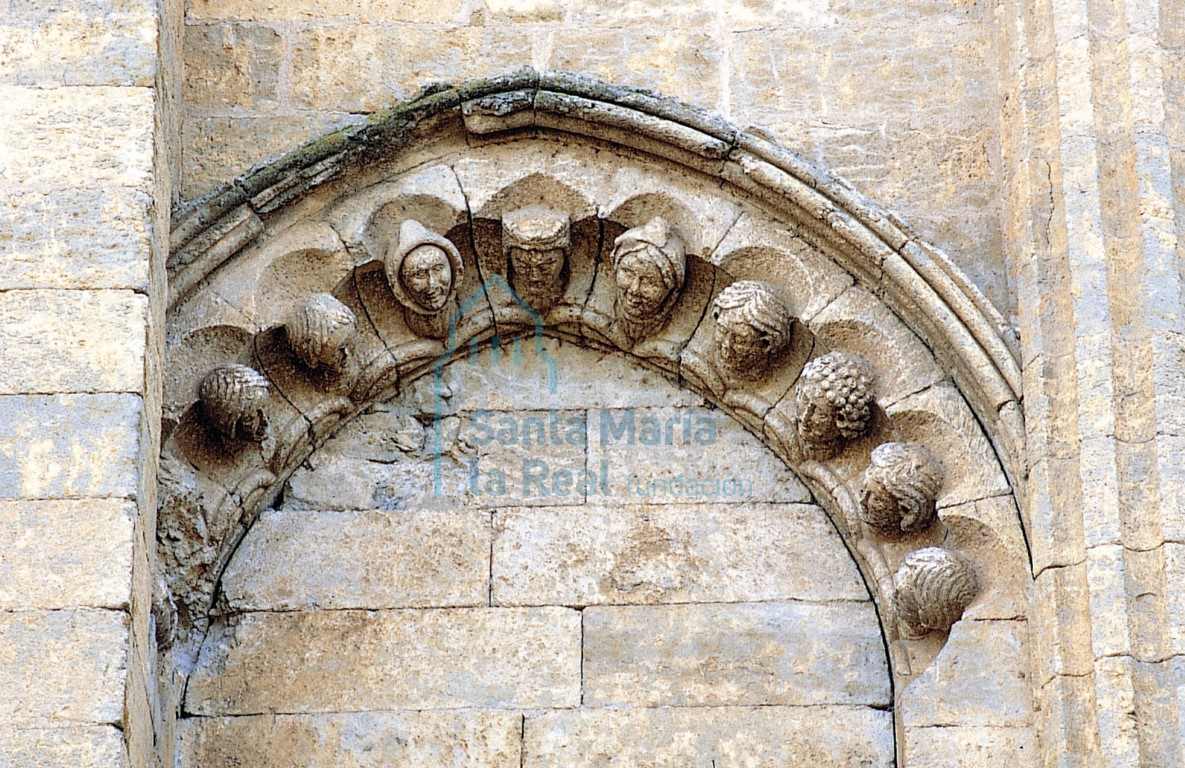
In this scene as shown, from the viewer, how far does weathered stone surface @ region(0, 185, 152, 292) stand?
5438 mm

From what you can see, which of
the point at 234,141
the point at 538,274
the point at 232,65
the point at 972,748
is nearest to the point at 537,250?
the point at 538,274

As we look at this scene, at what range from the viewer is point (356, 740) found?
591 centimetres

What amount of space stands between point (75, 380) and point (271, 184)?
1.03 m

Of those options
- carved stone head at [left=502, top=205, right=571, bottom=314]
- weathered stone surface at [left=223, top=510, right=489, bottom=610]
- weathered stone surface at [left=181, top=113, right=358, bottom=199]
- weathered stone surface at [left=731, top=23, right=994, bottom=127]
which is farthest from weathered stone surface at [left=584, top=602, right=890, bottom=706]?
weathered stone surface at [left=181, top=113, right=358, bottom=199]

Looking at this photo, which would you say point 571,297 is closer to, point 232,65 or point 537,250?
point 537,250

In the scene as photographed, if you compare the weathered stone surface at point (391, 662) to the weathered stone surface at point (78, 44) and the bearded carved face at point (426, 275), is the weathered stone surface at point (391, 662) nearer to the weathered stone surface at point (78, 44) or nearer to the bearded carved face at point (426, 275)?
the bearded carved face at point (426, 275)

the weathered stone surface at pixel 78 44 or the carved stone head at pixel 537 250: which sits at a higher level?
the weathered stone surface at pixel 78 44

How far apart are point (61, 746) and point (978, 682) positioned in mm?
2201

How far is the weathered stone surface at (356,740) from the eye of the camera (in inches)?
232

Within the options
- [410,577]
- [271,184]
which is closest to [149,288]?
[271,184]

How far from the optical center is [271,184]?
614 cm

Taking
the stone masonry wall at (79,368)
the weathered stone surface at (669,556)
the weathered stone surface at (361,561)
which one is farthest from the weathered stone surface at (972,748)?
the stone masonry wall at (79,368)

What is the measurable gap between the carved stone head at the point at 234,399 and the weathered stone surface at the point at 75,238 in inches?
23.9

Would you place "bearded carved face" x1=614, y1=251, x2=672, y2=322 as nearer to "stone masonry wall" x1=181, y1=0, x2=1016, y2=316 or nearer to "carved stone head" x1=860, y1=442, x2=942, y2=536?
"stone masonry wall" x1=181, y1=0, x2=1016, y2=316
